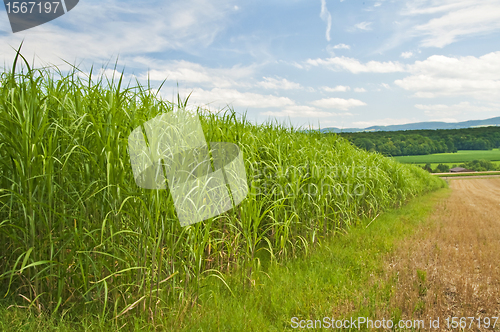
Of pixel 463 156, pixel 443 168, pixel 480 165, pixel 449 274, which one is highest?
pixel 449 274

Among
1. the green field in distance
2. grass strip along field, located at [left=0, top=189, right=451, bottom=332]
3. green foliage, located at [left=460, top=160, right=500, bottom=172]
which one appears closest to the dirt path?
grass strip along field, located at [left=0, top=189, right=451, bottom=332]

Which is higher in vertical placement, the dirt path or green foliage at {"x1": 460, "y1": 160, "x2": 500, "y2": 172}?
the dirt path

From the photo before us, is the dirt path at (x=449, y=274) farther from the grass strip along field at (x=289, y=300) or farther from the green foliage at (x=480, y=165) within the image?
the green foliage at (x=480, y=165)

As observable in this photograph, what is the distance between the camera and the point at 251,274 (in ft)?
10.9

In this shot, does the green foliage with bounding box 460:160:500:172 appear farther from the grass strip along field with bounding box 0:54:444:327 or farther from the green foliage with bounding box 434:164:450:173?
the grass strip along field with bounding box 0:54:444:327

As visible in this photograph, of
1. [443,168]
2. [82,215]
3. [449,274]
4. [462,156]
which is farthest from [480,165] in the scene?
[82,215]

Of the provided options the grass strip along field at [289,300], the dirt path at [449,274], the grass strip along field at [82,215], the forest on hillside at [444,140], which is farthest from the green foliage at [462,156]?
the grass strip along field at [82,215]

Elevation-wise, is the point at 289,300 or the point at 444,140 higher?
the point at 444,140

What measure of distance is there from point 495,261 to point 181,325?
5.01 meters

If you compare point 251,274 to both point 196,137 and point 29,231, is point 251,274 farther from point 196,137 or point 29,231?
point 29,231

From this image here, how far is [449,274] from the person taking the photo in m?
3.98

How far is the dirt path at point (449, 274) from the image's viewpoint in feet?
10.2

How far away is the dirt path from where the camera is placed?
122 inches

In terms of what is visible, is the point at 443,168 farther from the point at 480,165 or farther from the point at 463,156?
the point at 463,156
